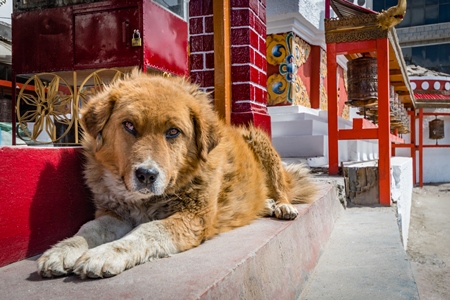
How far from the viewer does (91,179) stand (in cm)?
232

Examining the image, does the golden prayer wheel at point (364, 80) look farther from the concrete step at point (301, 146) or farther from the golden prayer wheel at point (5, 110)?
the golden prayer wheel at point (5, 110)

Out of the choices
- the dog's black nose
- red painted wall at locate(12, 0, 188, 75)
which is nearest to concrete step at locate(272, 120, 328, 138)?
red painted wall at locate(12, 0, 188, 75)

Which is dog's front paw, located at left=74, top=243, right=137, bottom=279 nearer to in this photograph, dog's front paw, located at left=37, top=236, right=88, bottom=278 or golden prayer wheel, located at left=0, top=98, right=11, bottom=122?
dog's front paw, located at left=37, top=236, right=88, bottom=278

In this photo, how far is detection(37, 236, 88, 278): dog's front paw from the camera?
1.66m

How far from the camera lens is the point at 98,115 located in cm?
221

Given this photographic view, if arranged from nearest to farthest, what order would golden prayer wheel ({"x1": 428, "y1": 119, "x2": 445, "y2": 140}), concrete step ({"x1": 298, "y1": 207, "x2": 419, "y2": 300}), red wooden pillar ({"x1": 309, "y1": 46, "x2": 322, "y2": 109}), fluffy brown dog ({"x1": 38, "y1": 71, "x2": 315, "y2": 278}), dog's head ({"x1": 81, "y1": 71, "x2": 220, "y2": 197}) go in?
fluffy brown dog ({"x1": 38, "y1": 71, "x2": 315, "y2": 278}) → dog's head ({"x1": 81, "y1": 71, "x2": 220, "y2": 197}) → concrete step ({"x1": 298, "y1": 207, "x2": 419, "y2": 300}) → red wooden pillar ({"x1": 309, "y1": 46, "x2": 322, "y2": 109}) → golden prayer wheel ({"x1": 428, "y1": 119, "x2": 445, "y2": 140})

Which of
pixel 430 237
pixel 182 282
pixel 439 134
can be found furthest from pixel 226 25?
pixel 439 134

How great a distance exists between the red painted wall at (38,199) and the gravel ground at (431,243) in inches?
132

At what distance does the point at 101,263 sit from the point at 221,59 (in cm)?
297

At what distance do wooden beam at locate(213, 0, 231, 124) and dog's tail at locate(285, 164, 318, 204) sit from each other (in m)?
0.90

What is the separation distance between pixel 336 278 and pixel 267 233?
28.4 inches

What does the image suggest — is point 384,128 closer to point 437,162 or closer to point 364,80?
point 364,80

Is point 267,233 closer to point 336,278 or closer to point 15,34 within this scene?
point 336,278

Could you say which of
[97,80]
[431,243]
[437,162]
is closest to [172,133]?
[97,80]
